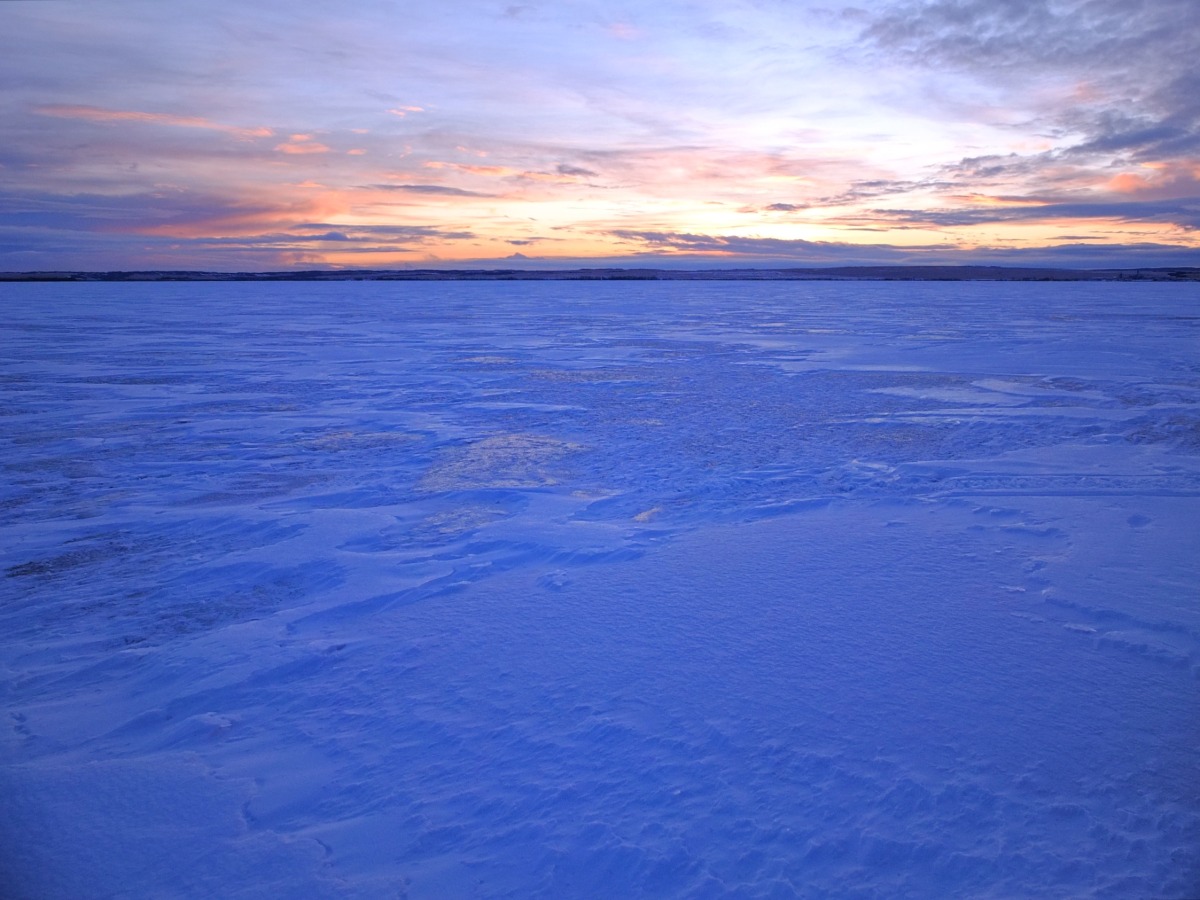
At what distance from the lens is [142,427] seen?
6.88 metres

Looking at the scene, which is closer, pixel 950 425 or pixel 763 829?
pixel 763 829

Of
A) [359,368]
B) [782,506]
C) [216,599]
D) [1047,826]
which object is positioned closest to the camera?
[1047,826]

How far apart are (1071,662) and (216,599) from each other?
11.1ft

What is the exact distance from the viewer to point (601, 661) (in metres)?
2.81

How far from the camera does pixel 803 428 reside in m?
6.77

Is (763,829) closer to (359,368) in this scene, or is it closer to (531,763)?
(531,763)

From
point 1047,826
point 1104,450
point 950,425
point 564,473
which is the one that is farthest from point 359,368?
point 1047,826

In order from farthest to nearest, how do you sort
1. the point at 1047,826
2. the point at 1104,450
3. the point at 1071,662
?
the point at 1104,450
the point at 1071,662
the point at 1047,826

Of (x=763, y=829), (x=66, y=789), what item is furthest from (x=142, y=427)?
(x=763, y=829)

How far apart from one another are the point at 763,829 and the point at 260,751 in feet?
4.83

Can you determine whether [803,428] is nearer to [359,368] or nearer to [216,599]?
[216,599]

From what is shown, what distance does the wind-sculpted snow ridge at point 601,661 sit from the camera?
6.31ft

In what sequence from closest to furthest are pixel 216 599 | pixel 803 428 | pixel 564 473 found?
pixel 216 599
pixel 564 473
pixel 803 428

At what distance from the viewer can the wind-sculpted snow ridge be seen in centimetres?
192
